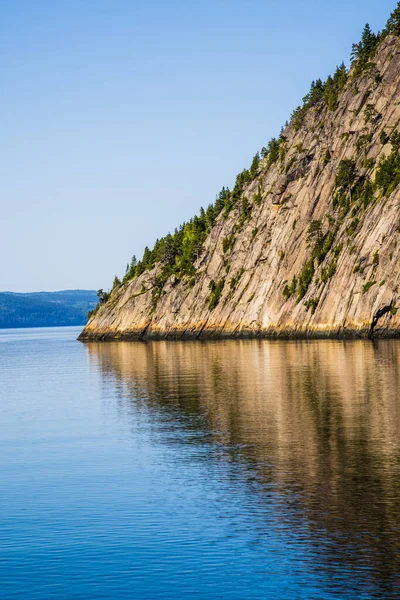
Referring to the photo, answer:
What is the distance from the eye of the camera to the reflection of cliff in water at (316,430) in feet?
82.3

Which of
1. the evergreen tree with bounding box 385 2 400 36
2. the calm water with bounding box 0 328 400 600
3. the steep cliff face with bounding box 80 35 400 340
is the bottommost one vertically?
the calm water with bounding box 0 328 400 600

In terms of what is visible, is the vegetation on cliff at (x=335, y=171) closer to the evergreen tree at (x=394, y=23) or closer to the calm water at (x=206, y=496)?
the evergreen tree at (x=394, y=23)

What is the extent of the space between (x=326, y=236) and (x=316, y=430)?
12262 centimetres

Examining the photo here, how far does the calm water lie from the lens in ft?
70.4

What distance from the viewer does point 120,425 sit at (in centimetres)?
4956

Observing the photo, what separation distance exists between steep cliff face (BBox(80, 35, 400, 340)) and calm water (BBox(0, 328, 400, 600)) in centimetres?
7682

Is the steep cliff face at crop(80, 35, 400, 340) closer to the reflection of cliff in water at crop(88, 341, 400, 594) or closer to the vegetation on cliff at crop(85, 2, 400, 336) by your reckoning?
the vegetation on cliff at crop(85, 2, 400, 336)

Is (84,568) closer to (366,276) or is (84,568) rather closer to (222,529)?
(222,529)

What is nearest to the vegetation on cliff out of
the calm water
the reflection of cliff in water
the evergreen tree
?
the evergreen tree

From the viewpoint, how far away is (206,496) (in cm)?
2994

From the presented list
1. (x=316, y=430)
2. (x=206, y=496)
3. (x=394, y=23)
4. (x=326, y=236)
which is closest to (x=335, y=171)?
(x=326, y=236)

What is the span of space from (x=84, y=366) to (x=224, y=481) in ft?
263

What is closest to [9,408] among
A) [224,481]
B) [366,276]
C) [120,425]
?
[120,425]

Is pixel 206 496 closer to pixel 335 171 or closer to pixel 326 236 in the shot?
pixel 326 236
